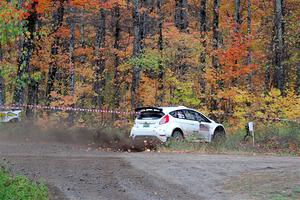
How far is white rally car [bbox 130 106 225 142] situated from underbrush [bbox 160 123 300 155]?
1.59 feet

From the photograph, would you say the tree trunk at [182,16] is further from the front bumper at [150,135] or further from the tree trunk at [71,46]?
the front bumper at [150,135]

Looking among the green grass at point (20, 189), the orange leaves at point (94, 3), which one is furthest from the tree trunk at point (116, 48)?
the green grass at point (20, 189)

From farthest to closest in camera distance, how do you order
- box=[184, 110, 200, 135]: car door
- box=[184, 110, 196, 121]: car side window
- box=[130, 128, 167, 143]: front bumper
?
1. box=[184, 110, 196, 121]: car side window
2. box=[184, 110, 200, 135]: car door
3. box=[130, 128, 167, 143]: front bumper

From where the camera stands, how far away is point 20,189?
31.7 feet

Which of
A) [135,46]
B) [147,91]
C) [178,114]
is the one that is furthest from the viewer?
[147,91]

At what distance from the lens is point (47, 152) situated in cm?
1664

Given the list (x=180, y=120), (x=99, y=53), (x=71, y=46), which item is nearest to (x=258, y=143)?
(x=180, y=120)

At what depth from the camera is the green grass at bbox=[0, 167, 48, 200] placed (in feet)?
29.9

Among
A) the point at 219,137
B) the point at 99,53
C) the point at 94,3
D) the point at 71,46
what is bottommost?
the point at 219,137

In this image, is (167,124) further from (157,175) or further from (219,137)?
(157,175)

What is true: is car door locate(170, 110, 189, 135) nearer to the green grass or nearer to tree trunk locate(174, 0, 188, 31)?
the green grass

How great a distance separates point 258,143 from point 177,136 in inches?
134

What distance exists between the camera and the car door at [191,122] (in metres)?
19.6

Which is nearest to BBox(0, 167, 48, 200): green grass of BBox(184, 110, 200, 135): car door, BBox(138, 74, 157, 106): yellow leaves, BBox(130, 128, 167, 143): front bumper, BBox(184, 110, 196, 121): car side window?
BBox(130, 128, 167, 143): front bumper
